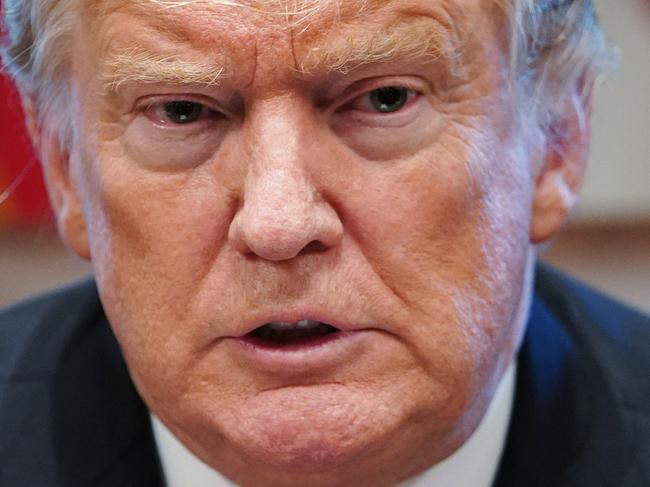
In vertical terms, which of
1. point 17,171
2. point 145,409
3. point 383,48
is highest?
point 383,48

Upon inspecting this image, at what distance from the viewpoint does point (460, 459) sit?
155 centimetres

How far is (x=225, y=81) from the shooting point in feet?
4.09

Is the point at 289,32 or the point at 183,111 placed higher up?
the point at 289,32

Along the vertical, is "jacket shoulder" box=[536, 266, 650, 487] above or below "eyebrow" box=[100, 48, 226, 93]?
below

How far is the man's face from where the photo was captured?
124cm

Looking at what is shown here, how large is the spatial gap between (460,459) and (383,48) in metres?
0.62

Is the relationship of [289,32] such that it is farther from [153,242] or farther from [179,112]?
[153,242]

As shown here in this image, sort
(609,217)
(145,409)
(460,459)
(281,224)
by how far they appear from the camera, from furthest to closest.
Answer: (609,217) < (145,409) < (460,459) < (281,224)

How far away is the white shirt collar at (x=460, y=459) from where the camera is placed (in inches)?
60.2

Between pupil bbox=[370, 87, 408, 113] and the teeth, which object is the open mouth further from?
pupil bbox=[370, 87, 408, 113]

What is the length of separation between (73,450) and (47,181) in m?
0.39

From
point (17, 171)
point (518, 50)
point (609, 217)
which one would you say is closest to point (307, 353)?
point (518, 50)

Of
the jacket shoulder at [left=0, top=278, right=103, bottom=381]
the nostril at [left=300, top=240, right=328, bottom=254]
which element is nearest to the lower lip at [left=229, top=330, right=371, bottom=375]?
the nostril at [left=300, top=240, right=328, bottom=254]

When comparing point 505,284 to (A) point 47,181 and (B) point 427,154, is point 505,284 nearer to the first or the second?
(B) point 427,154
